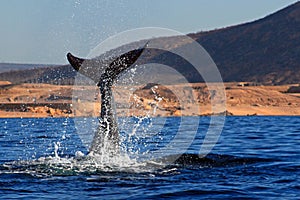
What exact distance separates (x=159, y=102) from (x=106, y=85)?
55.2 metres

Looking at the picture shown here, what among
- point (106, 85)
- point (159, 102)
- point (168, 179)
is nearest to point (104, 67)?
point (106, 85)

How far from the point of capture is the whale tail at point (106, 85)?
16.2 m

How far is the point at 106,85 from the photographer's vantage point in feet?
57.0

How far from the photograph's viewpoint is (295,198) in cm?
1206

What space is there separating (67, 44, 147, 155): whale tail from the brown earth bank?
130 ft

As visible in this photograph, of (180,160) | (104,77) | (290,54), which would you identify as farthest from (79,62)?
(290,54)

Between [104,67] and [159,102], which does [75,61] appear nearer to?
[104,67]

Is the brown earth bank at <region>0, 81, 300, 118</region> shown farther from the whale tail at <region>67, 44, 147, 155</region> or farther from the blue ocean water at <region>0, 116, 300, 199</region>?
the blue ocean water at <region>0, 116, 300, 199</region>

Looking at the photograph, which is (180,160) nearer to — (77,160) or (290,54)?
(77,160)

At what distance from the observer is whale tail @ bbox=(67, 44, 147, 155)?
636 inches

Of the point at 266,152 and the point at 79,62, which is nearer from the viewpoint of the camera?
the point at 79,62

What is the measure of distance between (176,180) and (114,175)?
1.40 meters

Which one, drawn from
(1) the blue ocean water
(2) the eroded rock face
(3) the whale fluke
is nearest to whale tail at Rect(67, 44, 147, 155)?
(3) the whale fluke

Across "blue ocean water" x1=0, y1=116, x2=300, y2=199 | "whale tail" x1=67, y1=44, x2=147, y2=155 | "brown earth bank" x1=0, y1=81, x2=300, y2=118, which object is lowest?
"blue ocean water" x1=0, y1=116, x2=300, y2=199
